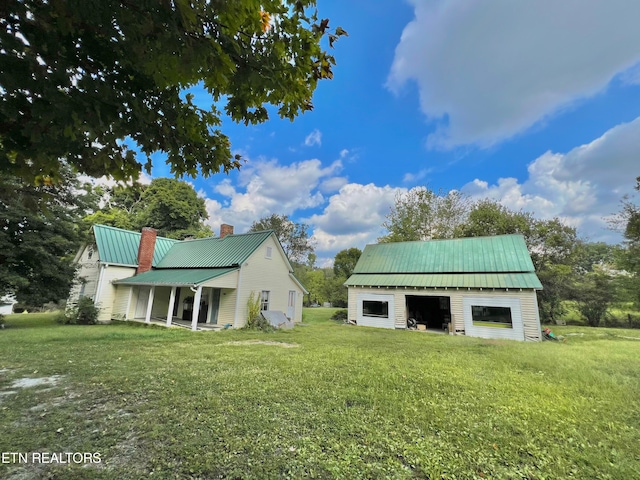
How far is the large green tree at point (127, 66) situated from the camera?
218 centimetres

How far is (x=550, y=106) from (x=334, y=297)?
83.1ft

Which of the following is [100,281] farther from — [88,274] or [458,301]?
[458,301]

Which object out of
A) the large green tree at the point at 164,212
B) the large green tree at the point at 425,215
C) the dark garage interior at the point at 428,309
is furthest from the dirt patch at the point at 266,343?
the large green tree at the point at 164,212

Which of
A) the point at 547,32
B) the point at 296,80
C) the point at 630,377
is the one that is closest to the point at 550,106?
the point at 547,32

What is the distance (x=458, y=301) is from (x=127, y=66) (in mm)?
17086

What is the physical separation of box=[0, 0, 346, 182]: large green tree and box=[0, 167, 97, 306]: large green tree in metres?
12.3

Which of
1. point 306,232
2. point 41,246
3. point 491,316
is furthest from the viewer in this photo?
point 306,232

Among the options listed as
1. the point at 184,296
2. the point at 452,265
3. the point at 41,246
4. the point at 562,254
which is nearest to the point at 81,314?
the point at 41,246

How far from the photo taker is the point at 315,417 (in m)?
3.88

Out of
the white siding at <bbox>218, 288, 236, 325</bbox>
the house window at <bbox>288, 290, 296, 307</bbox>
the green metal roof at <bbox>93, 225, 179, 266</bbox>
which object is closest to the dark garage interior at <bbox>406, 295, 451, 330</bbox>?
the house window at <bbox>288, 290, 296, 307</bbox>

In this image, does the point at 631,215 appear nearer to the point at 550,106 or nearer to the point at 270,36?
the point at 550,106

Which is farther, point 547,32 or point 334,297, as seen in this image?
point 334,297

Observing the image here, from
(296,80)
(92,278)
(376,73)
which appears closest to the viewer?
(296,80)

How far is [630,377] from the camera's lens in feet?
21.3
